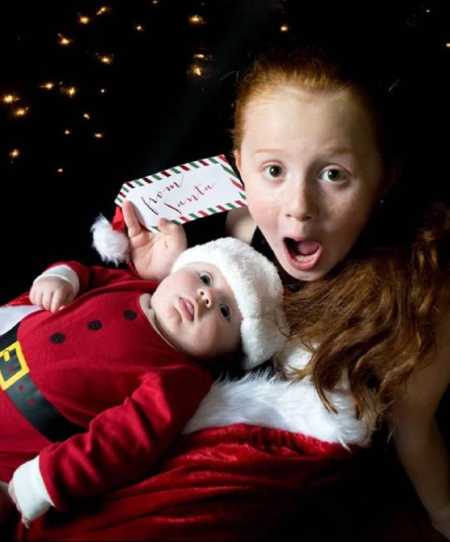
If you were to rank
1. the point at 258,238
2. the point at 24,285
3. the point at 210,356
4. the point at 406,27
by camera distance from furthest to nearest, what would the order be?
the point at 24,285
the point at 258,238
the point at 210,356
the point at 406,27

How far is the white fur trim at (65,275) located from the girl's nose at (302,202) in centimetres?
48

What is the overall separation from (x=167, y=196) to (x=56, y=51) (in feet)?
1.31

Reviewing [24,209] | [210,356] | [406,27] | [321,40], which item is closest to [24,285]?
[24,209]

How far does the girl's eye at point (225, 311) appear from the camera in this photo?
121cm

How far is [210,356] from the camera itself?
4.07 feet

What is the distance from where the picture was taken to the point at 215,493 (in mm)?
1051

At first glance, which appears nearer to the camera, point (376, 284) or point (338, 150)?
point (338, 150)

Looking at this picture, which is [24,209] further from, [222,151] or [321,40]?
[321,40]

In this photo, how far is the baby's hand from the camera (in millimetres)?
1232

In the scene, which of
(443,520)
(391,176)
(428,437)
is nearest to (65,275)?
(391,176)

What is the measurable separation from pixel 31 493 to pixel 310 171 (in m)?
0.70

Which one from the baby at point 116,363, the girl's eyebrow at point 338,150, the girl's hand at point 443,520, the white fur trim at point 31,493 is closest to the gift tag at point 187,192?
the baby at point 116,363

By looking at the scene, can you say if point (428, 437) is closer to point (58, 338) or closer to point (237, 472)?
point (237, 472)

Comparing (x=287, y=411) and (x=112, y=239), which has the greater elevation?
(x=112, y=239)
